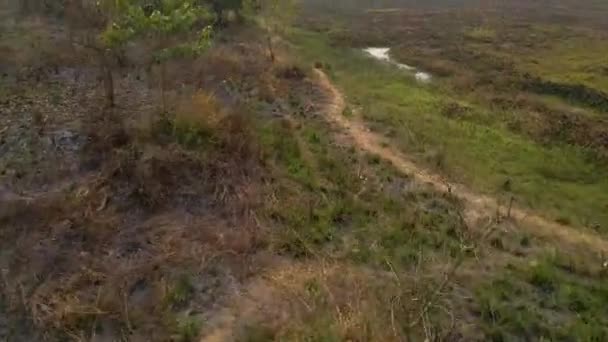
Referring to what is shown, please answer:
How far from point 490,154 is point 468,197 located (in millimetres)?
4434

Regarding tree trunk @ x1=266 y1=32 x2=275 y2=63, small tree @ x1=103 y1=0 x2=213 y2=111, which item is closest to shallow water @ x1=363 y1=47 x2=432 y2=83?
tree trunk @ x1=266 y1=32 x2=275 y2=63

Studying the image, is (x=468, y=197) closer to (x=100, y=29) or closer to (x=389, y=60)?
(x=100, y=29)

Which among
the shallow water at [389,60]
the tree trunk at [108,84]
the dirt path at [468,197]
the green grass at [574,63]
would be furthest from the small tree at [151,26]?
the green grass at [574,63]

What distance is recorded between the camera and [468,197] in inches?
799

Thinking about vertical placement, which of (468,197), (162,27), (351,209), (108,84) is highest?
(162,27)

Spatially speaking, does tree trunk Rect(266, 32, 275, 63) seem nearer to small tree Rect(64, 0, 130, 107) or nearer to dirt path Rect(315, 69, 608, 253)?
dirt path Rect(315, 69, 608, 253)

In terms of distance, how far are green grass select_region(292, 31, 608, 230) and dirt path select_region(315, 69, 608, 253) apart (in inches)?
23.5

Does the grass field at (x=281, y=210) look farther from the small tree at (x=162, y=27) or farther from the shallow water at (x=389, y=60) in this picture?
the shallow water at (x=389, y=60)

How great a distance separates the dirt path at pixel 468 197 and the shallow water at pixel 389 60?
10293mm

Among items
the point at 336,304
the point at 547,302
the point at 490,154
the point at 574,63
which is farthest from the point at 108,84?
the point at 574,63

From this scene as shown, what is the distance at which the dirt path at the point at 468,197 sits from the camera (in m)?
18.3

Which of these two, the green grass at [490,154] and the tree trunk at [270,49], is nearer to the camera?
the green grass at [490,154]

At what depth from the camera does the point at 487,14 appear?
55.5m

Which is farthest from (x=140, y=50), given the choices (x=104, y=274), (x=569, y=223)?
(x=569, y=223)
